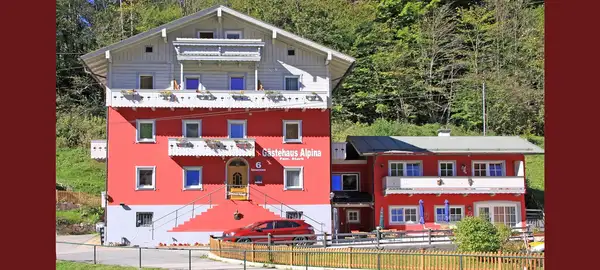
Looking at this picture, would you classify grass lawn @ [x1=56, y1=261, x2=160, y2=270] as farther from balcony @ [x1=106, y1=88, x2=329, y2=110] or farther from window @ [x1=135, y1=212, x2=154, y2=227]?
balcony @ [x1=106, y1=88, x2=329, y2=110]

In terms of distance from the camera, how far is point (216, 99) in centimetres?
3728

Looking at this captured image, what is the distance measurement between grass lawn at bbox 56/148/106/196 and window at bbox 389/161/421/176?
2214 cm

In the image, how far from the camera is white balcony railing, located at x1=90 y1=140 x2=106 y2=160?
37844 millimetres

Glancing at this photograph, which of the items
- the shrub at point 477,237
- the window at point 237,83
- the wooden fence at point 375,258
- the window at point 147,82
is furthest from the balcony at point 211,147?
the shrub at point 477,237

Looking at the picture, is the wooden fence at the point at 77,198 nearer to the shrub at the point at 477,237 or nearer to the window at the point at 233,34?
the window at the point at 233,34

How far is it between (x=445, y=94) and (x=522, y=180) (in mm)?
27011

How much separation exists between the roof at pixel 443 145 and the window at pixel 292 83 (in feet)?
18.2

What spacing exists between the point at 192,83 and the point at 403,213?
15.0 meters

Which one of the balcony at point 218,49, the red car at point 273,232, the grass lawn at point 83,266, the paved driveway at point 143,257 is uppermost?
the balcony at point 218,49

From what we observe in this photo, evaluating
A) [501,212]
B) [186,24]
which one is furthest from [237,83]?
[501,212]

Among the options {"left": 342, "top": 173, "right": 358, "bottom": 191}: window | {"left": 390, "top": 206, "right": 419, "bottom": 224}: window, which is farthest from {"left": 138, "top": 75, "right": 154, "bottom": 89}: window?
{"left": 390, "top": 206, "right": 419, "bottom": 224}: window

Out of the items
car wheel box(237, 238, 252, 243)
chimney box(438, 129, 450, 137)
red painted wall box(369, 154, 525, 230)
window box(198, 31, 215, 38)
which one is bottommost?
car wheel box(237, 238, 252, 243)

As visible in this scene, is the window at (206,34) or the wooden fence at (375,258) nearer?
the wooden fence at (375,258)

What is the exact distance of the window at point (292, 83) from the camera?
3903 centimetres
